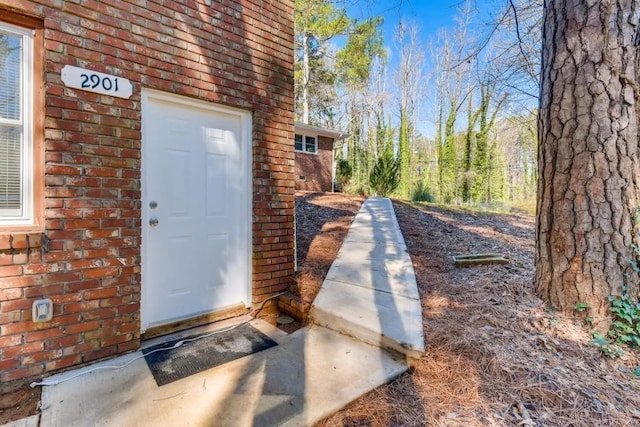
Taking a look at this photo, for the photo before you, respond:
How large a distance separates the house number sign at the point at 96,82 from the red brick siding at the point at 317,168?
10.5 metres

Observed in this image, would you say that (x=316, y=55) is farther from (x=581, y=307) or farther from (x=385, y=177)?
(x=581, y=307)

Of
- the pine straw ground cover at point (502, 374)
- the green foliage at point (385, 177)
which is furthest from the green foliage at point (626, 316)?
the green foliage at point (385, 177)

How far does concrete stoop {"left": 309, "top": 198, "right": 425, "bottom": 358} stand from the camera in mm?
2443

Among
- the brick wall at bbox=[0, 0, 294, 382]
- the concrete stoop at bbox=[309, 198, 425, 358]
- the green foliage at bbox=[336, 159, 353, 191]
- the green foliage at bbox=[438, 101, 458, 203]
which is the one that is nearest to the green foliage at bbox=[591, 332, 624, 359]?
the concrete stoop at bbox=[309, 198, 425, 358]

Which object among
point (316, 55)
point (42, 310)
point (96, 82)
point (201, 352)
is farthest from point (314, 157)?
point (42, 310)

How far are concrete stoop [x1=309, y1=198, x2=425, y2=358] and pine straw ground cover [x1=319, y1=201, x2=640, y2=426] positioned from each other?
16cm

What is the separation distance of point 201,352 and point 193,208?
4.09 feet

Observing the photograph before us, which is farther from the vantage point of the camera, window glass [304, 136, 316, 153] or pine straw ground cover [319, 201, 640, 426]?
window glass [304, 136, 316, 153]

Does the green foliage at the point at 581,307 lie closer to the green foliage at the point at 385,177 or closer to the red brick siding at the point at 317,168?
the green foliage at the point at 385,177

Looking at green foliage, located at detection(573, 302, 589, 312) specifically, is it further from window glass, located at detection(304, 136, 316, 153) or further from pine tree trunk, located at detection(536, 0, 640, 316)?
window glass, located at detection(304, 136, 316, 153)

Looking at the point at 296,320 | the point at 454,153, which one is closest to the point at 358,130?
the point at 454,153

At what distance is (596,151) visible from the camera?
2311mm

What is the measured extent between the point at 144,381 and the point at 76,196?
1.36m

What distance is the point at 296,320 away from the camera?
10.5 feet
